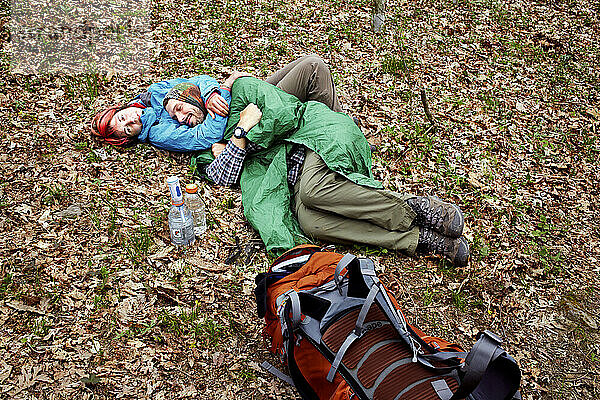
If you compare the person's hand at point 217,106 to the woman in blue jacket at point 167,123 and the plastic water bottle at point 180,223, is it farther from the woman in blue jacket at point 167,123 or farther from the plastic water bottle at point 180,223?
the plastic water bottle at point 180,223

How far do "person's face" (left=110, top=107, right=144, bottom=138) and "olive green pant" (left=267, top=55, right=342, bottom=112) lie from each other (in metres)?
1.60

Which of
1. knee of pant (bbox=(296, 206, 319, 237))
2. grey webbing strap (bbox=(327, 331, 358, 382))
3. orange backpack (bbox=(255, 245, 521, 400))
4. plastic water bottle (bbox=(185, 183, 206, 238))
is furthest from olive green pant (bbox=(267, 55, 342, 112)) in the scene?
grey webbing strap (bbox=(327, 331, 358, 382))

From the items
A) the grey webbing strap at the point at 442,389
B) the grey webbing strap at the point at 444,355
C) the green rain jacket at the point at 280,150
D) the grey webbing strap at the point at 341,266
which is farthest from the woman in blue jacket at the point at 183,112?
the grey webbing strap at the point at 442,389

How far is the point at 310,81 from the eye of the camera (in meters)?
5.18

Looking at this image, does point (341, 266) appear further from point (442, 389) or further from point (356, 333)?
point (442, 389)

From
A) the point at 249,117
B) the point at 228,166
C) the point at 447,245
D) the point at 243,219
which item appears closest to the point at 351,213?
the point at 447,245

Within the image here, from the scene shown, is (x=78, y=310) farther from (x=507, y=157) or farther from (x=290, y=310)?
(x=507, y=157)

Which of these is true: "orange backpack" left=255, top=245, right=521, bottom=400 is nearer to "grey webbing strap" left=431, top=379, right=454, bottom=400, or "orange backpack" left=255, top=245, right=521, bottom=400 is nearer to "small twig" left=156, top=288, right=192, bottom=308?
"grey webbing strap" left=431, top=379, right=454, bottom=400

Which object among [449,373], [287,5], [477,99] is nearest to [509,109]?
[477,99]

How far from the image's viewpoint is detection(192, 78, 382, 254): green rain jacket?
4242mm

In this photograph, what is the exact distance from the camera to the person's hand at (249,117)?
4652 millimetres

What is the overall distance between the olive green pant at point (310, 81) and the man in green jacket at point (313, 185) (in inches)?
13.6

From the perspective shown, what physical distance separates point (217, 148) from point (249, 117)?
47 cm

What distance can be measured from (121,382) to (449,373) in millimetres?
2110
